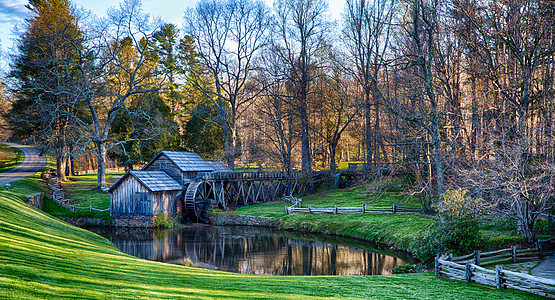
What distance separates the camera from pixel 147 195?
27266 millimetres

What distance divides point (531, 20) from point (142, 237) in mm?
24025

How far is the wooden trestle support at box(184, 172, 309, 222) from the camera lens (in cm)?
2989

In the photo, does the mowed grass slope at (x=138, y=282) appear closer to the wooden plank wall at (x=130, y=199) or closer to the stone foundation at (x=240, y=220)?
the wooden plank wall at (x=130, y=199)

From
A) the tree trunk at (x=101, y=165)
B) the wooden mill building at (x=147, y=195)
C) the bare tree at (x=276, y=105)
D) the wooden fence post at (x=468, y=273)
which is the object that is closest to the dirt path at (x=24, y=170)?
the tree trunk at (x=101, y=165)

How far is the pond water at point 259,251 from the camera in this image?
1684cm

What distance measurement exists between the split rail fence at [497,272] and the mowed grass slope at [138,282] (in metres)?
0.32

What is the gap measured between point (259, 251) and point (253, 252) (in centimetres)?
39

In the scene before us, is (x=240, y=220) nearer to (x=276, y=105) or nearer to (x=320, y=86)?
(x=276, y=105)

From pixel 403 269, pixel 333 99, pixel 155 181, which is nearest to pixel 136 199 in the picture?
pixel 155 181

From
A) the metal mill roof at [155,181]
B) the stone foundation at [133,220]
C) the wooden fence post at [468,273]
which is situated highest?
the metal mill roof at [155,181]

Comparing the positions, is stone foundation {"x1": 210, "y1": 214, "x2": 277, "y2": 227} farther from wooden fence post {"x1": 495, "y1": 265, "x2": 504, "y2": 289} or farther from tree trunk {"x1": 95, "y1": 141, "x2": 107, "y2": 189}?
wooden fence post {"x1": 495, "y1": 265, "x2": 504, "y2": 289}

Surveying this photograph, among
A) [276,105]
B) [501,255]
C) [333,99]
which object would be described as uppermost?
[333,99]

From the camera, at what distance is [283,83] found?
40.0 meters

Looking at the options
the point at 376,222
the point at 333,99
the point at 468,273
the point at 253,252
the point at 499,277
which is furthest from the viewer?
the point at 333,99
